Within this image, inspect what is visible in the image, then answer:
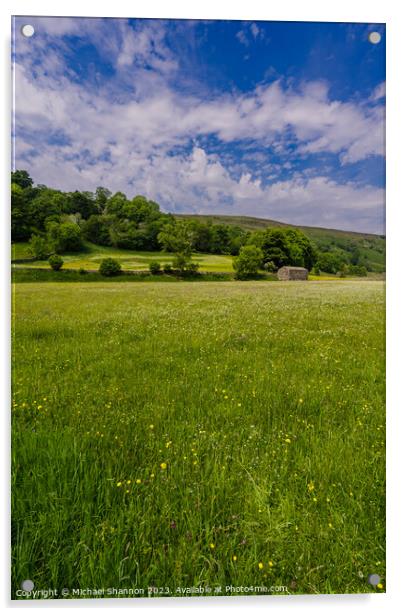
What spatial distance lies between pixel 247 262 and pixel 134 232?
5.47ft

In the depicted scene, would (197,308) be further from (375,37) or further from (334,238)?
(375,37)

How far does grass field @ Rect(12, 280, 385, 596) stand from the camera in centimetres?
284

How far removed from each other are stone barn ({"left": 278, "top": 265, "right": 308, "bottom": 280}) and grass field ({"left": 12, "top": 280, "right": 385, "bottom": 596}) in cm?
14

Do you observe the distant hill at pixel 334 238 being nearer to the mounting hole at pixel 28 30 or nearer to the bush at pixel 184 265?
the bush at pixel 184 265

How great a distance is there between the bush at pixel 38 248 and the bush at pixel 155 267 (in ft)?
4.47

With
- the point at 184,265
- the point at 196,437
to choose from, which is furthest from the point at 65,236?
the point at 196,437

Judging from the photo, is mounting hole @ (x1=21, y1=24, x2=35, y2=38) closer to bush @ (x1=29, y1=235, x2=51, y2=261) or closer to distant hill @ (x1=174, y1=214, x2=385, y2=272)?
bush @ (x1=29, y1=235, x2=51, y2=261)

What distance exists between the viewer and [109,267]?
14.2 ft

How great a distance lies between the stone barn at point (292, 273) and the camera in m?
4.56

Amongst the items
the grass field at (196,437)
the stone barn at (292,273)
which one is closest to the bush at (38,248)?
the grass field at (196,437)

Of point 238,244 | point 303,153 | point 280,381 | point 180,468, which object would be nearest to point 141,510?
point 180,468

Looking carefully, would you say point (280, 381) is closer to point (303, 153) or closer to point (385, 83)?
point (303, 153)

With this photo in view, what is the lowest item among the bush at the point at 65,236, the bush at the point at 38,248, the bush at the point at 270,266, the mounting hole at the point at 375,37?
the bush at the point at 270,266

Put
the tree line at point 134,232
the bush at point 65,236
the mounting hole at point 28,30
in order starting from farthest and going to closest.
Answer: the bush at point 65,236 → the tree line at point 134,232 → the mounting hole at point 28,30
